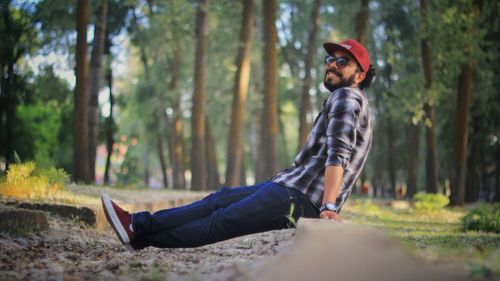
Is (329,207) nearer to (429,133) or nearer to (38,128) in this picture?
(429,133)

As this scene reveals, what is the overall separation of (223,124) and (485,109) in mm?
16407

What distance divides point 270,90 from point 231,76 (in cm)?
1506

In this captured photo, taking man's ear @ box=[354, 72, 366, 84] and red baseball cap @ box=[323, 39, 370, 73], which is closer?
red baseball cap @ box=[323, 39, 370, 73]

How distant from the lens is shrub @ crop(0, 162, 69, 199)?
947cm

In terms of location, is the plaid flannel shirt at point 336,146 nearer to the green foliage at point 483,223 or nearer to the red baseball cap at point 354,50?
the red baseball cap at point 354,50

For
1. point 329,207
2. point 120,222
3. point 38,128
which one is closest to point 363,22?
point 329,207

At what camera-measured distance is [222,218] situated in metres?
5.55

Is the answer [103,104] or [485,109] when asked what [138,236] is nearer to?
[485,109]

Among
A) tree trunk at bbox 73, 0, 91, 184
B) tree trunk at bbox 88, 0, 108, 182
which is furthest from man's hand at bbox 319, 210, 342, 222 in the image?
tree trunk at bbox 88, 0, 108, 182

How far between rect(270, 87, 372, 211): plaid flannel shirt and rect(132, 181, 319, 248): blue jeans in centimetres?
12

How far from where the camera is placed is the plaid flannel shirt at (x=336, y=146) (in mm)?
5383

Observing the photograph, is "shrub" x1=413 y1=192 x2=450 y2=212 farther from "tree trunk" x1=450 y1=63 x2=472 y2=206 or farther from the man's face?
the man's face

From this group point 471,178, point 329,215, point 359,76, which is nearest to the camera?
point 329,215

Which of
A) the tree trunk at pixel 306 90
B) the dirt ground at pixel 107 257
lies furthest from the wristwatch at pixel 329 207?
the tree trunk at pixel 306 90
